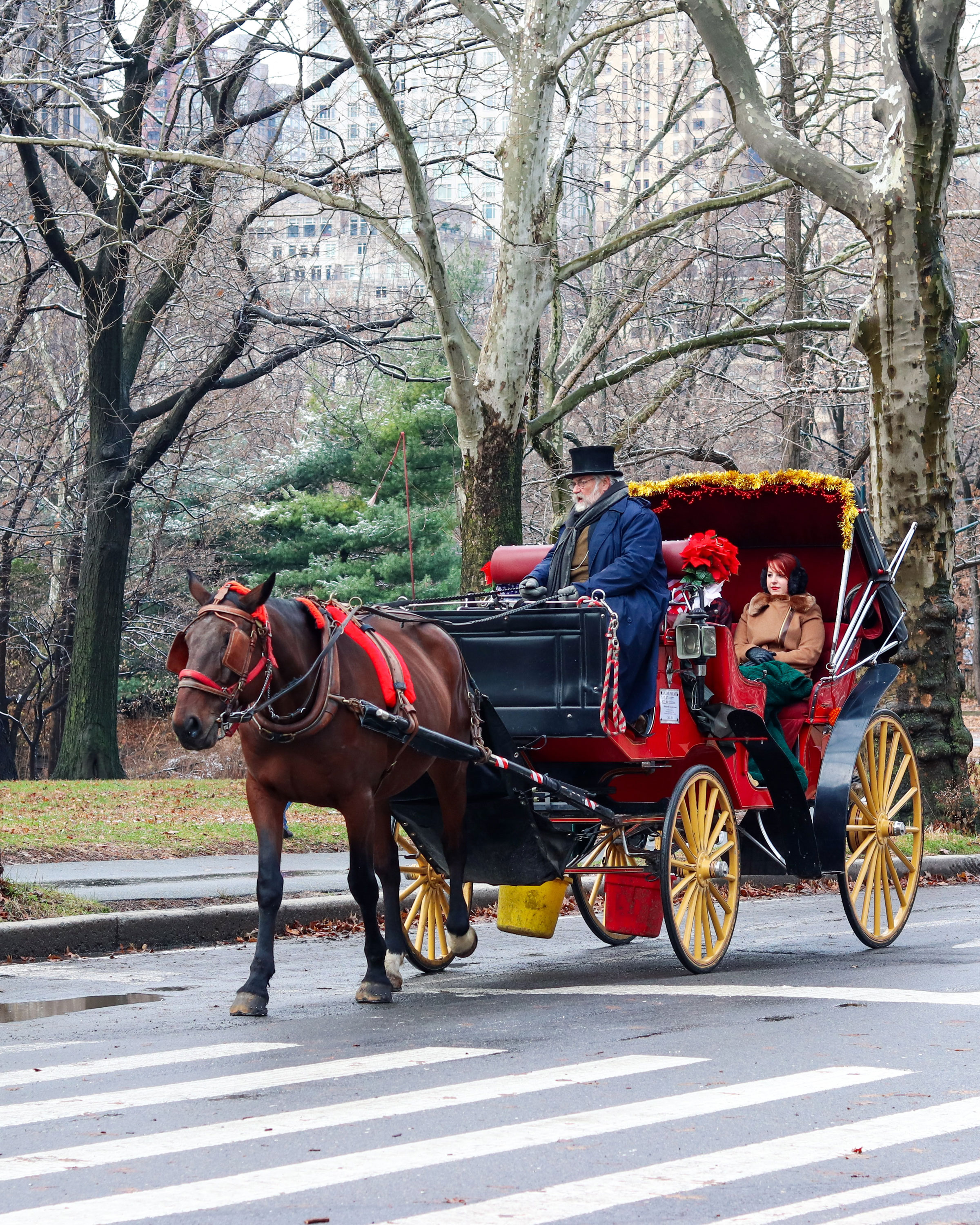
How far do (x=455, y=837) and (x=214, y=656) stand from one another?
2.25m

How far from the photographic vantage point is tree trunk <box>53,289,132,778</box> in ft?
81.5

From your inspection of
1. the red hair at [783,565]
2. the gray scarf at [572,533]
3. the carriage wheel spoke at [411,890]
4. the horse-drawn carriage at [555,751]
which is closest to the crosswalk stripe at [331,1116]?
the horse-drawn carriage at [555,751]

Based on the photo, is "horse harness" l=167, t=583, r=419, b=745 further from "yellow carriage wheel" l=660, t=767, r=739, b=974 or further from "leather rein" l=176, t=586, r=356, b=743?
"yellow carriage wheel" l=660, t=767, r=739, b=974

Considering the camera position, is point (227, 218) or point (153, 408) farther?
point (153, 408)

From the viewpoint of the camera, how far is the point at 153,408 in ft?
84.0

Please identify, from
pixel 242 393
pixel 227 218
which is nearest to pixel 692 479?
pixel 227 218

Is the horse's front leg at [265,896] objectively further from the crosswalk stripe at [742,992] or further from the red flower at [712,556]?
the red flower at [712,556]

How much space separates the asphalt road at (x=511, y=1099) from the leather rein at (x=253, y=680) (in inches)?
52.5

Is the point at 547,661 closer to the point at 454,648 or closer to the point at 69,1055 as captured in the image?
the point at 454,648

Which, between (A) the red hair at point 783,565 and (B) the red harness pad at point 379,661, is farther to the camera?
(A) the red hair at point 783,565

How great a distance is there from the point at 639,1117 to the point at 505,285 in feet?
36.6

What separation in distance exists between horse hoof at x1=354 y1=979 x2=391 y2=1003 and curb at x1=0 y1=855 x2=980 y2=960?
1.90 m

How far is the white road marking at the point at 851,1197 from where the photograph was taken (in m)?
4.23

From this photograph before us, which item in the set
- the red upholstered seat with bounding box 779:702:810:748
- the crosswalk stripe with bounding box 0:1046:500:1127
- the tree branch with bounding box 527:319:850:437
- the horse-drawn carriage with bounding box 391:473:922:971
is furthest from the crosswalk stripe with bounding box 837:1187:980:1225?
the tree branch with bounding box 527:319:850:437
